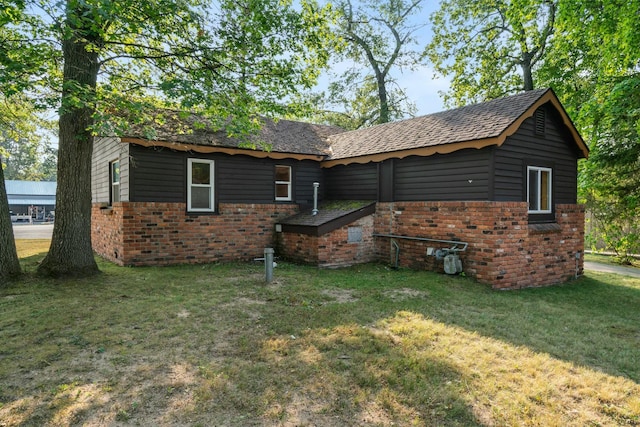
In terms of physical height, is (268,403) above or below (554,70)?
below

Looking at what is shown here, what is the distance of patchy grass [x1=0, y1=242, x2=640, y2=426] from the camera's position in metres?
3.20

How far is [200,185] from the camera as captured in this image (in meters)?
10.7

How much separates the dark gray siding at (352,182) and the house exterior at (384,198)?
5 cm

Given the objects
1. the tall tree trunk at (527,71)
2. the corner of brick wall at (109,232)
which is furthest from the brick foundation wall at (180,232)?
the tall tree trunk at (527,71)

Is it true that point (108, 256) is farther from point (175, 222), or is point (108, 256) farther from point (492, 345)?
point (492, 345)

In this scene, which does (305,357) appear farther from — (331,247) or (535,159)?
(535,159)

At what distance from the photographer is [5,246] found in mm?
7633

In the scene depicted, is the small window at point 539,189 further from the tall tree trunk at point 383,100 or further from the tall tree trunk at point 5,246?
the tall tree trunk at point 383,100

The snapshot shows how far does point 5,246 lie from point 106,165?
467 centimetres

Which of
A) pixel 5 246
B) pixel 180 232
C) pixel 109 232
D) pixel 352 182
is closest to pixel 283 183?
pixel 352 182

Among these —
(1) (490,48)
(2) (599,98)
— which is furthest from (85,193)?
(1) (490,48)

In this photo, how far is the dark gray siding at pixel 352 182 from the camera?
11.5m

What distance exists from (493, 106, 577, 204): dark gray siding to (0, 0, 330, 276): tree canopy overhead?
210 inches

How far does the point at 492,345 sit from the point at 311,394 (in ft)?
8.70
